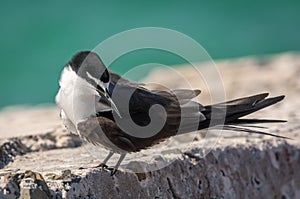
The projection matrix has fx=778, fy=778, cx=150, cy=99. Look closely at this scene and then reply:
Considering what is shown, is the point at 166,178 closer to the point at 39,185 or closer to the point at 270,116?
the point at 39,185

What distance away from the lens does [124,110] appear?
3.16 metres

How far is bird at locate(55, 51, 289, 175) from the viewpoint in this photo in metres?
3.12

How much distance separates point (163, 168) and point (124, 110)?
30 centimetres

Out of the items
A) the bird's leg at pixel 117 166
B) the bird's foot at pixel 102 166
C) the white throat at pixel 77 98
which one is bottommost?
the bird's foot at pixel 102 166

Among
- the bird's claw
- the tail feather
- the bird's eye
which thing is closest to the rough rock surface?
the bird's claw

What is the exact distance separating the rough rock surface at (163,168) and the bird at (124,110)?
112 mm

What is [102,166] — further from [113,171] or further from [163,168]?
[163,168]

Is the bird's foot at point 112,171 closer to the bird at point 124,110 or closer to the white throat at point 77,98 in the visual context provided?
the bird at point 124,110

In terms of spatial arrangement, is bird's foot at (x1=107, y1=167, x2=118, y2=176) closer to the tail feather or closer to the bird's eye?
the bird's eye

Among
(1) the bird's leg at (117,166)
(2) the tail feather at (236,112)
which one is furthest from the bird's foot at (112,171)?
(2) the tail feather at (236,112)

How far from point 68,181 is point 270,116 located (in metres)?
1.75

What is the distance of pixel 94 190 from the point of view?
286 cm

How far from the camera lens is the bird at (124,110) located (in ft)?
10.2

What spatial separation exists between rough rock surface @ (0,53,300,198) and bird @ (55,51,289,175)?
11cm
